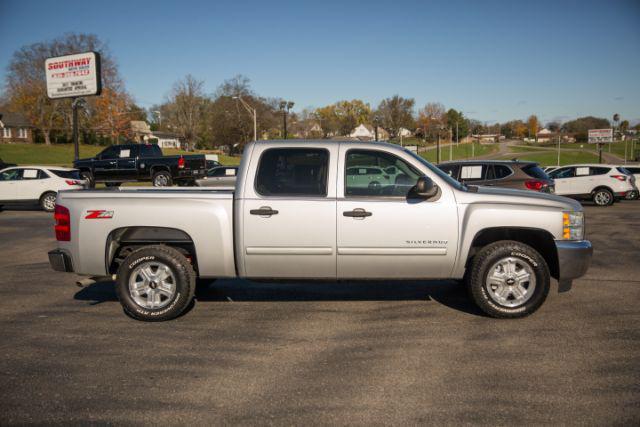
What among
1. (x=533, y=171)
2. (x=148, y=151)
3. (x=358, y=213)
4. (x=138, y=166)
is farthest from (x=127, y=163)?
(x=358, y=213)

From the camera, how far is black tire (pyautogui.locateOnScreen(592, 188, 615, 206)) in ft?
64.9

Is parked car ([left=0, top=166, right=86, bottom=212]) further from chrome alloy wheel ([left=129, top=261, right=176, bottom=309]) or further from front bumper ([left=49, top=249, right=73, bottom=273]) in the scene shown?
chrome alloy wheel ([left=129, top=261, right=176, bottom=309])

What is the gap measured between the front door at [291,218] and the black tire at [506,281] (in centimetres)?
150

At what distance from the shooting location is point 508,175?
46.0 ft

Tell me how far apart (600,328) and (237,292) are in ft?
14.0

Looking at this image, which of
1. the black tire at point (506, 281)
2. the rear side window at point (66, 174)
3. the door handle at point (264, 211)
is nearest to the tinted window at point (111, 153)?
the rear side window at point (66, 174)

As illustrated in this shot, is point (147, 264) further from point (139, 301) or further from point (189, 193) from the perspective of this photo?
point (189, 193)

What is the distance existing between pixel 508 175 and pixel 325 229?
991 cm

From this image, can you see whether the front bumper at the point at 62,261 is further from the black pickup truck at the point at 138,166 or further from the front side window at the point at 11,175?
the black pickup truck at the point at 138,166

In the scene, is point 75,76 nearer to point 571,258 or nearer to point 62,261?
point 62,261

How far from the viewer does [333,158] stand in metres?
5.61

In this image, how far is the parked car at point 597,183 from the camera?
19.7 meters

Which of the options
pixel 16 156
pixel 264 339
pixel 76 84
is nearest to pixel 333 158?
pixel 264 339

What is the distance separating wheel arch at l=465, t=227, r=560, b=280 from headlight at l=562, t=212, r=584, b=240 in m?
0.16
